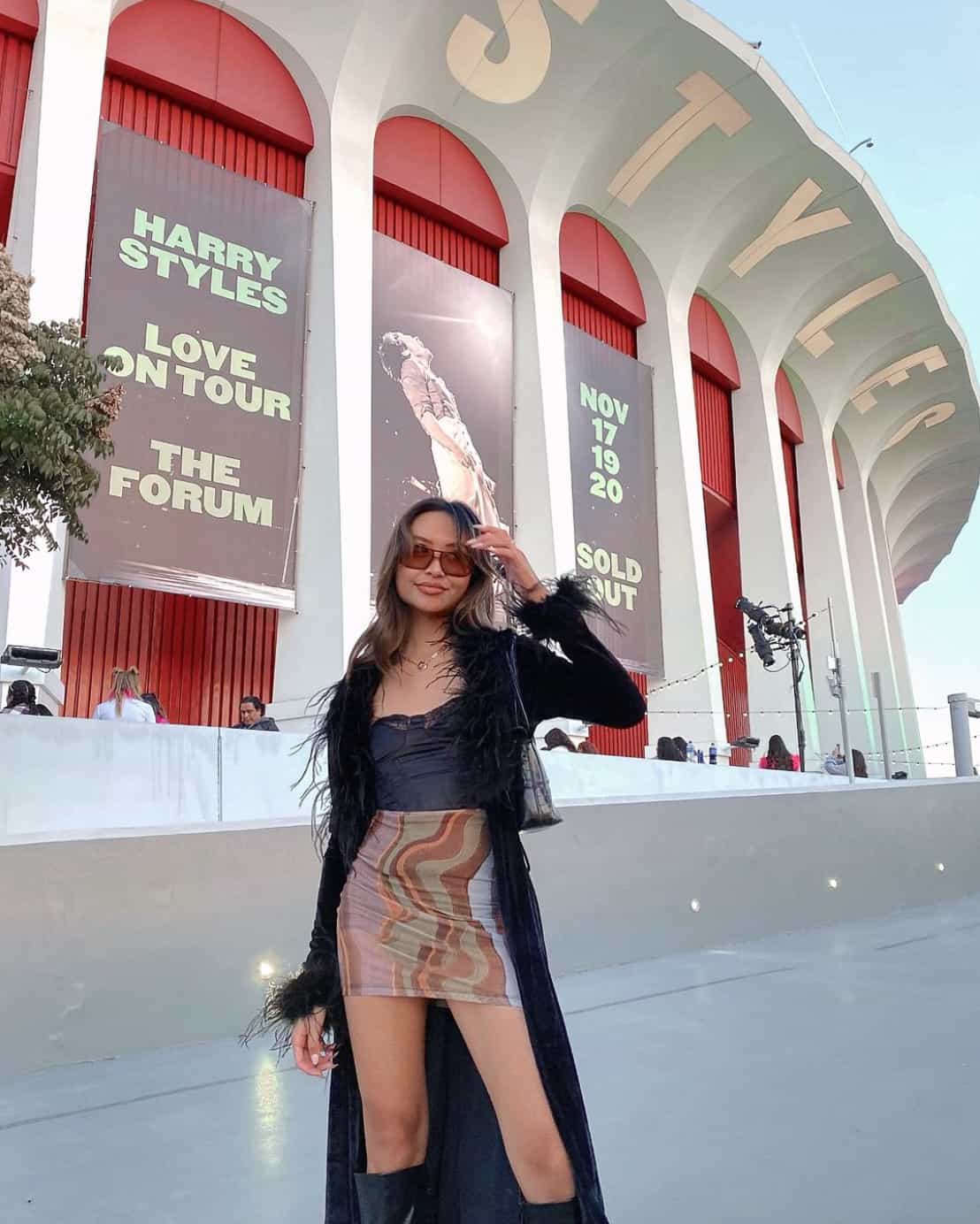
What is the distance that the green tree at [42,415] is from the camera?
5.74 m

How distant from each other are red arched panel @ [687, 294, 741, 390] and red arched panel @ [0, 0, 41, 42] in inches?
392

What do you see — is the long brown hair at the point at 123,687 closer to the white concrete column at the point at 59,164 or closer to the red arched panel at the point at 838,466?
the white concrete column at the point at 59,164

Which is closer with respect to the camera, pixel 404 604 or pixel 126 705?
pixel 404 604

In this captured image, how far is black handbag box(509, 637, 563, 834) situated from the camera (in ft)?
4.52

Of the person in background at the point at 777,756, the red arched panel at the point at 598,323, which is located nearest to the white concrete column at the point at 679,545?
the red arched panel at the point at 598,323

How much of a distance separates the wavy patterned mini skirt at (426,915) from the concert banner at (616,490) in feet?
38.0

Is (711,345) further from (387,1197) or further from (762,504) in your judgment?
(387,1197)

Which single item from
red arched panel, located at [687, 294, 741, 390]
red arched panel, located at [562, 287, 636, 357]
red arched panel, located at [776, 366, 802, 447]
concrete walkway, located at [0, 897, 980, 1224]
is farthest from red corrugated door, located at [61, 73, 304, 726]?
red arched panel, located at [776, 366, 802, 447]

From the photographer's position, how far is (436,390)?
466 inches

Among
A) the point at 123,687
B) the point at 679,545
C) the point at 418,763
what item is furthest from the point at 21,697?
the point at 679,545

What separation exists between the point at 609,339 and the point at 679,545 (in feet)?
11.1

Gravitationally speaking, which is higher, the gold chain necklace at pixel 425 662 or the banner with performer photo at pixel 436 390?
the banner with performer photo at pixel 436 390

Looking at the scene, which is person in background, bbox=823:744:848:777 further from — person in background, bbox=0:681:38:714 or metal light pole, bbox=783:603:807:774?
person in background, bbox=0:681:38:714

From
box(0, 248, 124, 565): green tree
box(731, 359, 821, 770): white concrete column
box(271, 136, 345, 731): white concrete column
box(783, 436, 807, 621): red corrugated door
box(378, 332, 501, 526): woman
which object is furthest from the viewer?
box(783, 436, 807, 621): red corrugated door
